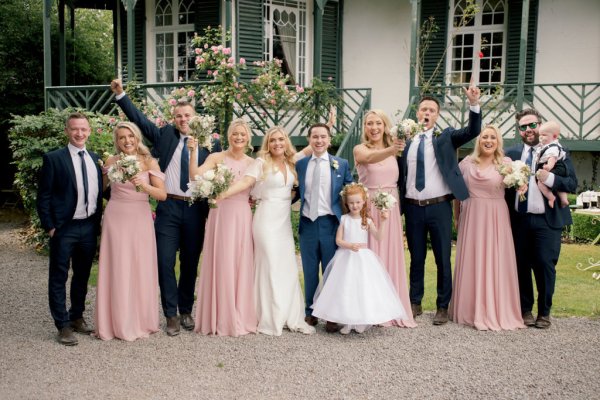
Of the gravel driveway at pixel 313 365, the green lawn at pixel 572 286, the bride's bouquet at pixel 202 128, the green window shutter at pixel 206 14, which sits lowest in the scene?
the green lawn at pixel 572 286

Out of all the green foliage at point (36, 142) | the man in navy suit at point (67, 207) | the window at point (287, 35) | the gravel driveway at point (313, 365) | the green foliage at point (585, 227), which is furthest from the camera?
the window at point (287, 35)

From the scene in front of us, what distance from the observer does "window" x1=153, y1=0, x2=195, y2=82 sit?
48.0 feet

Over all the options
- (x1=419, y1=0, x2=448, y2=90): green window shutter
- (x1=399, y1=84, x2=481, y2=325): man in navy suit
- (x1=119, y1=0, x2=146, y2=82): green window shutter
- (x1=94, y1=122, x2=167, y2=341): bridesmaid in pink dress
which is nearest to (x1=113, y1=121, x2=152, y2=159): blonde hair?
(x1=94, y1=122, x2=167, y2=341): bridesmaid in pink dress

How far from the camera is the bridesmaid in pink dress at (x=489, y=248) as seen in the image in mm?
6609

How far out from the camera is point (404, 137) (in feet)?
20.3

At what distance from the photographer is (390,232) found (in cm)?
669

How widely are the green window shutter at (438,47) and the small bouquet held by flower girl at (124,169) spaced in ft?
32.2

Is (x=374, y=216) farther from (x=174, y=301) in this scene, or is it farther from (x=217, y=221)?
(x=174, y=301)

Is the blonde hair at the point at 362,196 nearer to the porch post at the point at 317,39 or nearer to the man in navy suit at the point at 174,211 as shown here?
the man in navy suit at the point at 174,211

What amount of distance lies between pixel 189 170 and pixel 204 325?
1.37 m

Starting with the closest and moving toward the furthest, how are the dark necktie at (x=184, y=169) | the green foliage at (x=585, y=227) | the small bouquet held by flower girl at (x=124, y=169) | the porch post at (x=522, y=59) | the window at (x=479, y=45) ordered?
the small bouquet held by flower girl at (x=124, y=169) → the dark necktie at (x=184, y=169) → the green foliage at (x=585, y=227) → the porch post at (x=522, y=59) → the window at (x=479, y=45)

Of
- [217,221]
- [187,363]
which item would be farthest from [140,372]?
[217,221]

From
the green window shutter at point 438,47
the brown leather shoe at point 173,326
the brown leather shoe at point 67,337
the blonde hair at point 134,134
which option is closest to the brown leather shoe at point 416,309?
the brown leather shoe at point 173,326

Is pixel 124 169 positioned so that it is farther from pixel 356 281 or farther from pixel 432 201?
pixel 432 201
